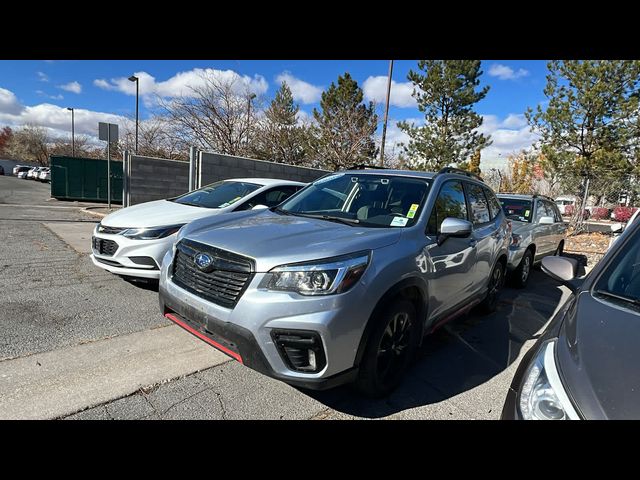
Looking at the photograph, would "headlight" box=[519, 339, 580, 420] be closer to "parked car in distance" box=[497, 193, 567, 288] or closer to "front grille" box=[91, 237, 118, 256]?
"front grille" box=[91, 237, 118, 256]

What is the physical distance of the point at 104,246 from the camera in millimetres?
4391

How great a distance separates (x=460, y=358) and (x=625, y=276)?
172 centimetres

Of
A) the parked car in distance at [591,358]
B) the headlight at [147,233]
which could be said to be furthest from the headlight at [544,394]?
the headlight at [147,233]

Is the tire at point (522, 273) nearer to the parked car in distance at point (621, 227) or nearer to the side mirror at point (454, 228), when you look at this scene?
the parked car in distance at point (621, 227)

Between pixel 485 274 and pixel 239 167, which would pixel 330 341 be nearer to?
pixel 485 274

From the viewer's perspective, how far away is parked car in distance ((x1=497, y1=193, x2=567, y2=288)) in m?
6.06

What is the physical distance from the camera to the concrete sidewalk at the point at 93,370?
2.34 m

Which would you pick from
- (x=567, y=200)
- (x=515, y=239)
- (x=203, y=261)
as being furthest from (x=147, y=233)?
(x=567, y=200)

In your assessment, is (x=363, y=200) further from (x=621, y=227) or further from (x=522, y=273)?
(x=621, y=227)

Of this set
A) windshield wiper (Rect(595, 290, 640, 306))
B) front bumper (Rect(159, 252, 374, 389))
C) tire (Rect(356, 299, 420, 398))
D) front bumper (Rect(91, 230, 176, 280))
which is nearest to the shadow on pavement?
tire (Rect(356, 299, 420, 398))

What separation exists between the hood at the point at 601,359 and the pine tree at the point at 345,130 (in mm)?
18645

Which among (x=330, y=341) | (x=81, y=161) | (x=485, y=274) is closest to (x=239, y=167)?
(x=485, y=274)
